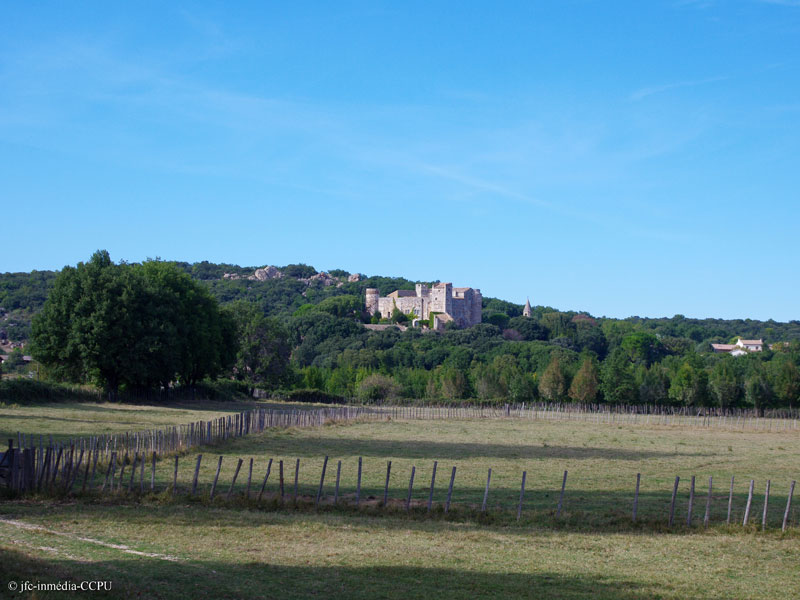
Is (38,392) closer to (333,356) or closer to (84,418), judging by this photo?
(84,418)

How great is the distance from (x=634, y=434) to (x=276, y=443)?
26965 mm

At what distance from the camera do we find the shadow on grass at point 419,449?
32469 mm

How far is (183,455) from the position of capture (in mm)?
27500

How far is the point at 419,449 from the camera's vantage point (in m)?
35.8

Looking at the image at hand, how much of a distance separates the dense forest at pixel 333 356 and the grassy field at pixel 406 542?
1318 inches

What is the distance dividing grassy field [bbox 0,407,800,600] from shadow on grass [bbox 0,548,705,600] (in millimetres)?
35

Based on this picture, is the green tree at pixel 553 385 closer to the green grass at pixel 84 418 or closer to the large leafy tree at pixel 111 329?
the green grass at pixel 84 418


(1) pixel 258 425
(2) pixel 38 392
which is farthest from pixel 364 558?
(2) pixel 38 392

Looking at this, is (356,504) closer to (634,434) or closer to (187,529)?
(187,529)

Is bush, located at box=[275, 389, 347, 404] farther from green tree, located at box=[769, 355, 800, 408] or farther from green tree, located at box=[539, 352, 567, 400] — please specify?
green tree, located at box=[769, 355, 800, 408]

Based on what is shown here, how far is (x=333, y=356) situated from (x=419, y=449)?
100945 millimetres

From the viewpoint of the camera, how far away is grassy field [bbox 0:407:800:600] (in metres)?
11.8

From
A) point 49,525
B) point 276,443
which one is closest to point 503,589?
point 49,525

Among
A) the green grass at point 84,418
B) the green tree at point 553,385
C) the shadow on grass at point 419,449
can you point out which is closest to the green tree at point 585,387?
the green tree at point 553,385
